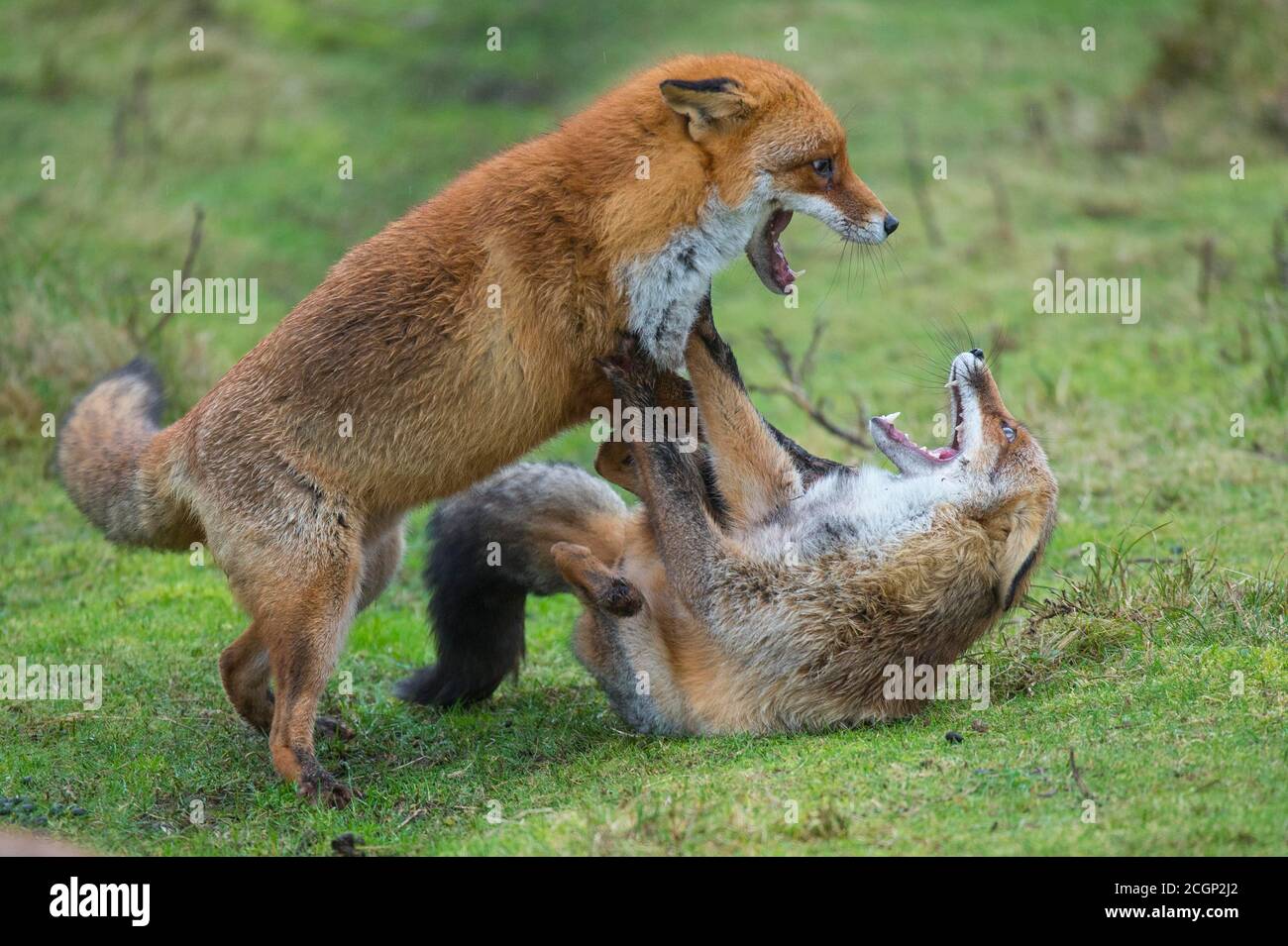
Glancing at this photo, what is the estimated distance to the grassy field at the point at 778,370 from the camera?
583 cm

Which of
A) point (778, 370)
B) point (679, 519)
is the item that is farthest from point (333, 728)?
point (778, 370)

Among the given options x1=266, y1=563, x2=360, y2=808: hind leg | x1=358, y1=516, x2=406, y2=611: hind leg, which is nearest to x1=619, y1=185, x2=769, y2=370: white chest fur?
x1=358, y1=516, x2=406, y2=611: hind leg

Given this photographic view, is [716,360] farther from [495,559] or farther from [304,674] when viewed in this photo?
[304,674]

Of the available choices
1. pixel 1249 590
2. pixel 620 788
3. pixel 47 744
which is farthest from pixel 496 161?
pixel 1249 590

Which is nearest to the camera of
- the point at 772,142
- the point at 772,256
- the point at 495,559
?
the point at 772,142

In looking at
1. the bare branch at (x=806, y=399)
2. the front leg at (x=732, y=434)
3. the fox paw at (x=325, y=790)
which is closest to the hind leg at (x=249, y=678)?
the fox paw at (x=325, y=790)

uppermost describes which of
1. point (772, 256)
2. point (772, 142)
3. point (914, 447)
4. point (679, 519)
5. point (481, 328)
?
point (772, 142)

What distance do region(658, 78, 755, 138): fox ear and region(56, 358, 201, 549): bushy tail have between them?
10.2 feet

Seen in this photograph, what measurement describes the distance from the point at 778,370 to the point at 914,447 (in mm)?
5342

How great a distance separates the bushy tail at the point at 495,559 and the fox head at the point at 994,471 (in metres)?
1.63

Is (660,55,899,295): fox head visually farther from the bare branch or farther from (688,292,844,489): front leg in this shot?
the bare branch

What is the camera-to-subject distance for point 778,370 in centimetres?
1282

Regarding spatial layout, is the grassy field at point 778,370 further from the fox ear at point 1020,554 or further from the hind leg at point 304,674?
the fox ear at point 1020,554

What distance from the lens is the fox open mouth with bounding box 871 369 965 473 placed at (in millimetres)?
7434
